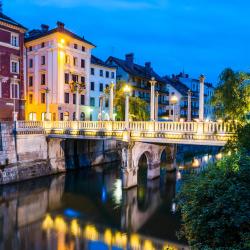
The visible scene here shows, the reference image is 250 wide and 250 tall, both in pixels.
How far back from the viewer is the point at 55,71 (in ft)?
161

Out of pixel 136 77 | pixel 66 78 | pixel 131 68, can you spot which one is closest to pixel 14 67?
pixel 66 78

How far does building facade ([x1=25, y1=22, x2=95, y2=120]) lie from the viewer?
4881 centimetres

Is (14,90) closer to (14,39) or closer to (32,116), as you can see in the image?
(14,39)

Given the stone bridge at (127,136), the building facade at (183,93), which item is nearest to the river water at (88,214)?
the stone bridge at (127,136)

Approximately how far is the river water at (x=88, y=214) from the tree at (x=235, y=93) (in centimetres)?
963

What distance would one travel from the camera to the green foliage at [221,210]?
Result: 1016cm

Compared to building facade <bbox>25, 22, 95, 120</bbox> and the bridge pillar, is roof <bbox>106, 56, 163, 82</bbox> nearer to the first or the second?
building facade <bbox>25, 22, 95, 120</bbox>

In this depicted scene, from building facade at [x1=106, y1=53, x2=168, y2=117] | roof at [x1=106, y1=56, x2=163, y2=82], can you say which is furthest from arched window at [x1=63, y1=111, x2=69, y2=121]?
roof at [x1=106, y1=56, x2=163, y2=82]

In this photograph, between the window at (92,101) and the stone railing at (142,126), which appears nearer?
the stone railing at (142,126)

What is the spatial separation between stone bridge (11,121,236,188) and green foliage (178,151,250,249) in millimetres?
11196

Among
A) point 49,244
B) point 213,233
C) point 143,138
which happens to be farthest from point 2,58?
point 213,233

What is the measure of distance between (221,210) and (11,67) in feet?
135

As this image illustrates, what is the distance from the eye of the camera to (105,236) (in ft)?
68.0

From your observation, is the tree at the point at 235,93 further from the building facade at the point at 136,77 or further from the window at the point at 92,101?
the building facade at the point at 136,77
